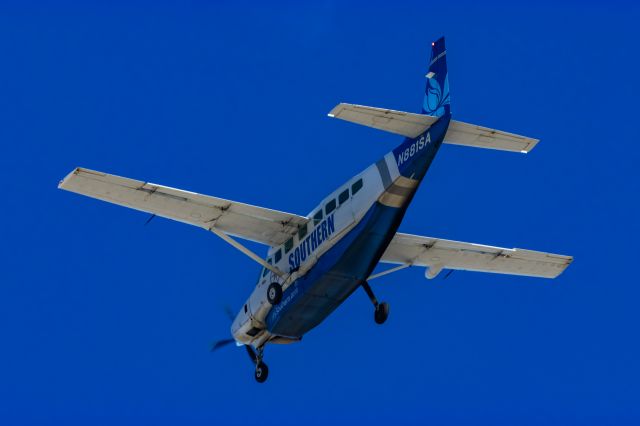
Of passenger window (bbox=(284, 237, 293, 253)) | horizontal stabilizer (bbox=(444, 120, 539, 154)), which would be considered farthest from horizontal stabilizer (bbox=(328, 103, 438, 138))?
passenger window (bbox=(284, 237, 293, 253))

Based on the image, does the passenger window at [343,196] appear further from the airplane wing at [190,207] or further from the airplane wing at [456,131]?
the airplane wing at [456,131]

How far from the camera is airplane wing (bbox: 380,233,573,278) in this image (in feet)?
101

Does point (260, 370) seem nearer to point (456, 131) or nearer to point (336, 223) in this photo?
point (336, 223)

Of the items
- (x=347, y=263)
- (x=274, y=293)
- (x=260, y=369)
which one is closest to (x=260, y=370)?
(x=260, y=369)

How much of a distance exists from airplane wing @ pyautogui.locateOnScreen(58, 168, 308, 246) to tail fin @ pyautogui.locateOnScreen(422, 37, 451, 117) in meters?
3.92

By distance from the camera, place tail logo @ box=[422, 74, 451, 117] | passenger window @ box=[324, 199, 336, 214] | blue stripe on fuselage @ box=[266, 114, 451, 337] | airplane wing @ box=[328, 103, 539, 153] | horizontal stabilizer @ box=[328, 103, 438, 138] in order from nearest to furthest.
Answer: horizontal stabilizer @ box=[328, 103, 438, 138] < airplane wing @ box=[328, 103, 539, 153] < blue stripe on fuselage @ box=[266, 114, 451, 337] < tail logo @ box=[422, 74, 451, 117] < passenger window @ box=[324, 199, 336, 214]

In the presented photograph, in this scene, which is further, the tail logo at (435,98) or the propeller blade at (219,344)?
the propeller blade at (219,344)

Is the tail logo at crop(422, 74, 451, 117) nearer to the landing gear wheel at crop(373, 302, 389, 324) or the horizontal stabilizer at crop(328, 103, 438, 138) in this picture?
the horizontal stabilizer at crop(328, 103, 438, 138)

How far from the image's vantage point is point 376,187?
27125 millimetres

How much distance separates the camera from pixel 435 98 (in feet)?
88.5

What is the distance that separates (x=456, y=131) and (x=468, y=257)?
19.1ft

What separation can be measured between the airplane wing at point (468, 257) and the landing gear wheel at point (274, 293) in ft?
10.8

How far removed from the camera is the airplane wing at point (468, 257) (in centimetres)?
3089

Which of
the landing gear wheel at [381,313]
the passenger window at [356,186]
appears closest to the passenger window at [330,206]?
the passenger window at [356,186]
